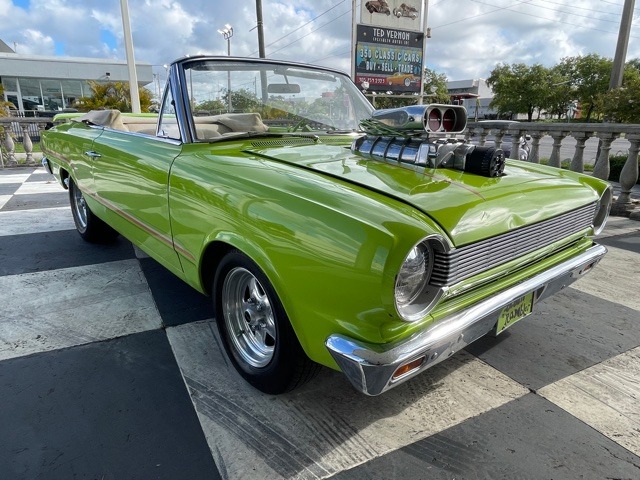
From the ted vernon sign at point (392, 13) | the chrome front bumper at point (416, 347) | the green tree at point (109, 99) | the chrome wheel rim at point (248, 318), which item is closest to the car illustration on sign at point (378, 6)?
the ted vernon sign at point (392, 13)

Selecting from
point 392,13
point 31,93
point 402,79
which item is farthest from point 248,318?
point 31,93

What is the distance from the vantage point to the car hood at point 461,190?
1760 millimetres

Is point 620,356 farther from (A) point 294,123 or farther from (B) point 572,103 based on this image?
(B) point 572,103

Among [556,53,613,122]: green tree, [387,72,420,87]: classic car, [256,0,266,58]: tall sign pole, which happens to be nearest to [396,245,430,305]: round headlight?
[387,72,420,87]: classic car

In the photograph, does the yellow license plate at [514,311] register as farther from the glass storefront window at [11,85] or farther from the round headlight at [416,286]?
the glass storefront window at [11,85]

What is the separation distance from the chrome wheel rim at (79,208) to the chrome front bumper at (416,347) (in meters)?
3.80

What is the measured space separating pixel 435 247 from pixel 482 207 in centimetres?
37

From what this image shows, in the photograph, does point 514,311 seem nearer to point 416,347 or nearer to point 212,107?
point 416,347

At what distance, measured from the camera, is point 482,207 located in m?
1.85

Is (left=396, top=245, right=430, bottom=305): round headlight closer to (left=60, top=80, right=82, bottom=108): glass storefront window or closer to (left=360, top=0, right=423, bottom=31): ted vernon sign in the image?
(left=360, top=0, right=423, bottom=31): ted vernon sign

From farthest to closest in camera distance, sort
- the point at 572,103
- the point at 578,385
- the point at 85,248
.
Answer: the point at 572,103 → the point at 85,248 → the point at 578,385

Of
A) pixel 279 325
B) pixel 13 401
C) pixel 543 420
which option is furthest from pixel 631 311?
pixel 13 401

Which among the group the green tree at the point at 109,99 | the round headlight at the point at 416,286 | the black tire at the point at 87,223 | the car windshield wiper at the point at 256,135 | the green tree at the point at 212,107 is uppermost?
the green tree at the point at 109,99

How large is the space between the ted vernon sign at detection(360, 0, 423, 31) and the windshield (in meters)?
14.3
